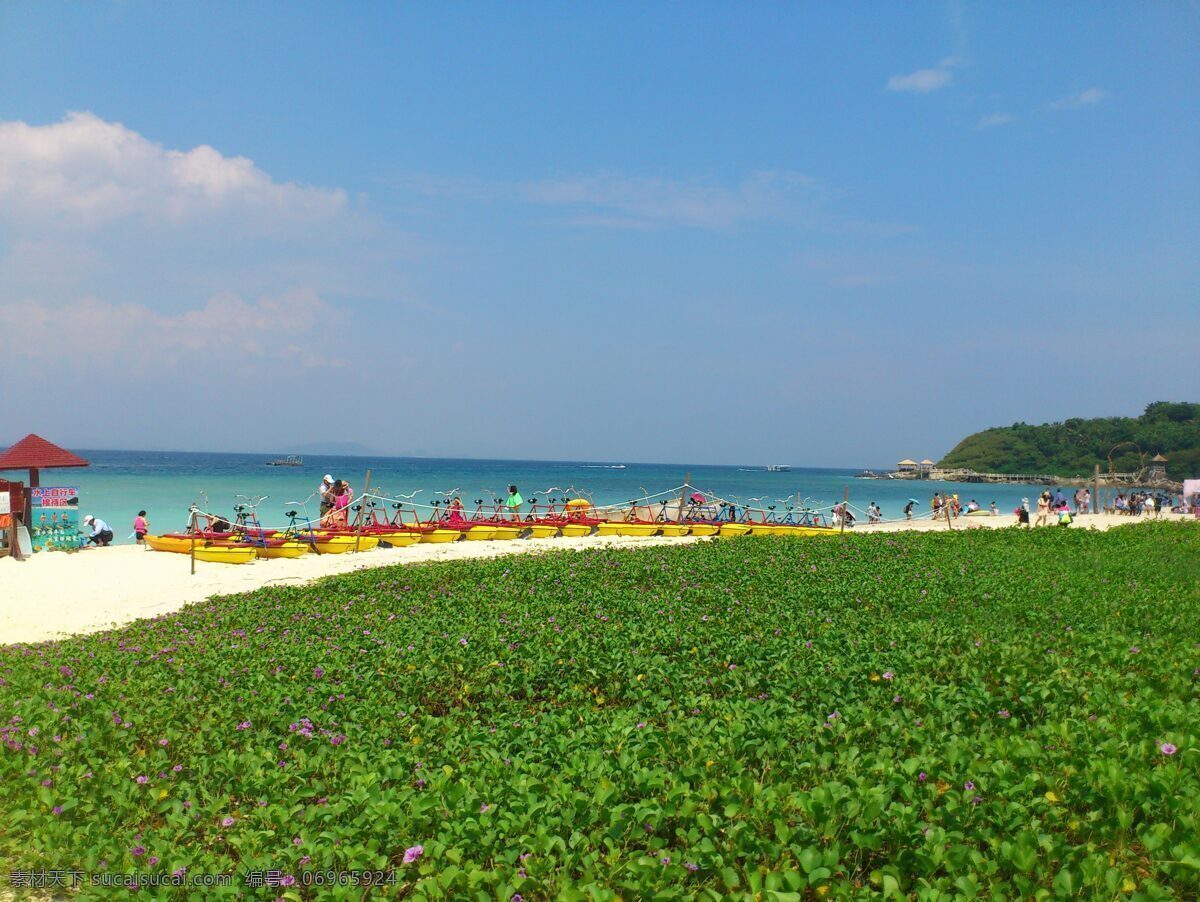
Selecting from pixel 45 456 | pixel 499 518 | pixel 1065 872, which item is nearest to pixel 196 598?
pixel 45 456

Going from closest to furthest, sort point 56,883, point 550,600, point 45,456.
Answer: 1. point 56,883
2. point 550,600
3. point 45,456

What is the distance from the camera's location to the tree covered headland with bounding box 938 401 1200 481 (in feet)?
295

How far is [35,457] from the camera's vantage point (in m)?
19.5

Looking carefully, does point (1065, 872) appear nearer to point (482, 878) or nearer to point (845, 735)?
point (845, 735)

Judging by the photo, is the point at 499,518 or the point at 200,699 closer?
the point at 200,699

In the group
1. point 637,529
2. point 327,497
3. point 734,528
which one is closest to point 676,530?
point 637,529

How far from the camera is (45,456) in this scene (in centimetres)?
1970

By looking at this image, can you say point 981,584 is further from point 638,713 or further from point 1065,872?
point 1065,872

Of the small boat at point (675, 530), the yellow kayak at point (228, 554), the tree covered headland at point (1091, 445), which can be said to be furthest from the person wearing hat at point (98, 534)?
the tree covered headland at point (1091, 445)

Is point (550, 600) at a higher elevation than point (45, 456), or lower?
lower

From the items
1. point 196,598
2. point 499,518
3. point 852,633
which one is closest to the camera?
point 852,633

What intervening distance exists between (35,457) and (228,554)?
5.77 metres

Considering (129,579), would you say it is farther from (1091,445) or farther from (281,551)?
A: (1091,445)

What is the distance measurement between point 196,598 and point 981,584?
38.6ft
